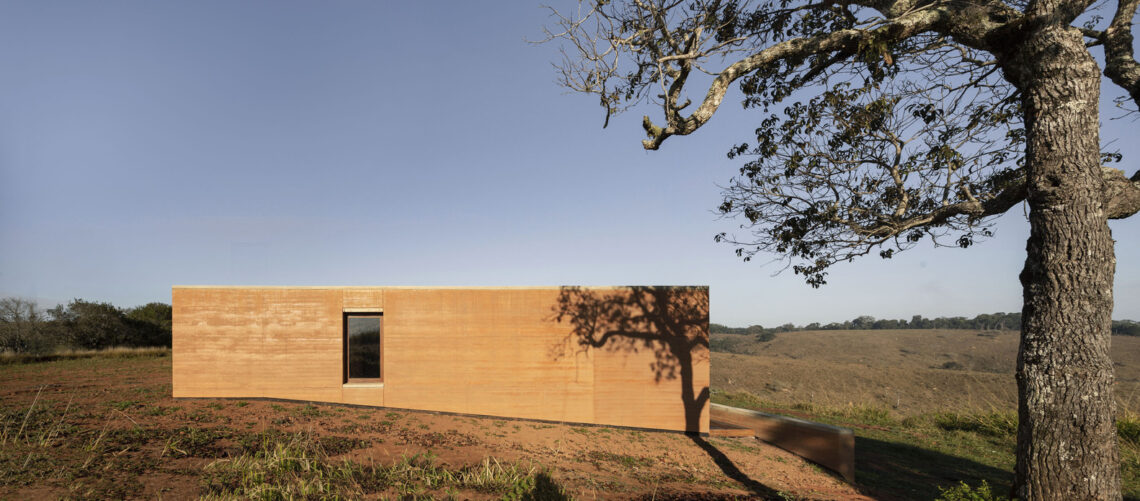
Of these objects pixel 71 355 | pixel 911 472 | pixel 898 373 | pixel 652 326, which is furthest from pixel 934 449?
pixel 71 355

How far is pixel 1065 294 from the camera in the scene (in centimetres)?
408

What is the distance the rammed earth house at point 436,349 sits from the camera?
10.4 m

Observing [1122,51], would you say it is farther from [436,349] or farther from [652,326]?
[436,349]

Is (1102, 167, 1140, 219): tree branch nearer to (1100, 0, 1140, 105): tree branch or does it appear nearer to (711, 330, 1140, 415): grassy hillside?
(1100, 0, 1140, 105): tree branch

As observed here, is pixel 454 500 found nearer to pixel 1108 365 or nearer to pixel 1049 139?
pixel 1108 365

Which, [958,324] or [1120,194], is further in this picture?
[958,324]

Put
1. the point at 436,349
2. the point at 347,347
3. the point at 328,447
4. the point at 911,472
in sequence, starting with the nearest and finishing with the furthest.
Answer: the point at 328,447 → the point at 911,472 → the point at 436,349 → the point at 347,347

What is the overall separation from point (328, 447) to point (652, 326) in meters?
6.35

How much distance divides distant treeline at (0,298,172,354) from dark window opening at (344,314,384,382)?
2330 cm

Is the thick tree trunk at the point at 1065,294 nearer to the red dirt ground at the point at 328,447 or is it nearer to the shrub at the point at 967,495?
the shrub at the point at 967,495

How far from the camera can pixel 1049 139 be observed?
4316mm

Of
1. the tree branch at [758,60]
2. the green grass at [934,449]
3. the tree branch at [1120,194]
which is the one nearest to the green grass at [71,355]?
the green grass at [934,449]

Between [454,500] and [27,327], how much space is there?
31.9 m

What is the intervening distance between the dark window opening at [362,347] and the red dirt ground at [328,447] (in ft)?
2.56
